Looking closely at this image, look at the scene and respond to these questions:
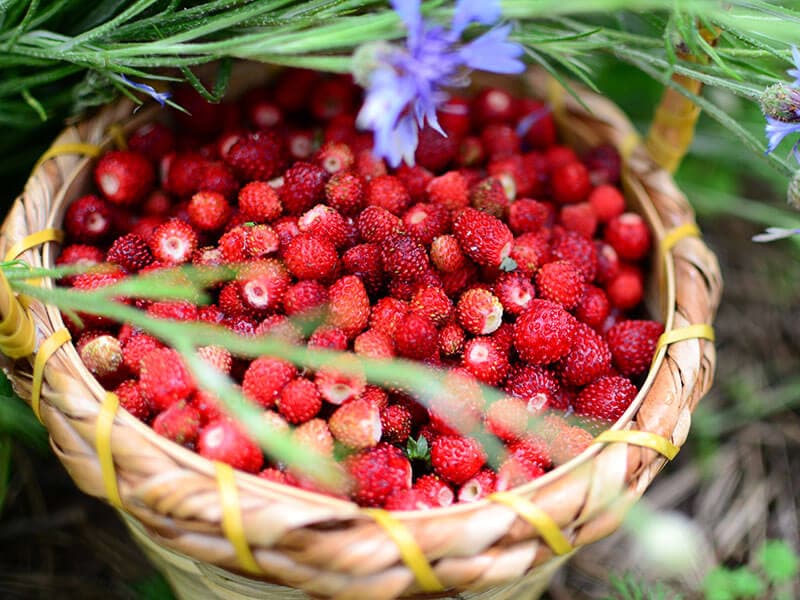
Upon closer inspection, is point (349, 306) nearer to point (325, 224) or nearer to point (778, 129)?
point (325, 224)

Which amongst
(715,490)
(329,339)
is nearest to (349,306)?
(329,339)

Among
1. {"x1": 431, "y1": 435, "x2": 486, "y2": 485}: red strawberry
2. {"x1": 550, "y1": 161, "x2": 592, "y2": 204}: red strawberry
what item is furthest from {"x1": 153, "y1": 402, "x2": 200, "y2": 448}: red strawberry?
{"x1": 550, "y1": 161, "x2": 592, "y2": 204}: red strawberry

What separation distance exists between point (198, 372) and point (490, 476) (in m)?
0.31

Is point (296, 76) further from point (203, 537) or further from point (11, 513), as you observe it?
point (11, 513)

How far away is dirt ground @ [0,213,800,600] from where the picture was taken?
1052mm

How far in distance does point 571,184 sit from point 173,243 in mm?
486

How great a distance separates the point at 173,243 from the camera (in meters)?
0.79

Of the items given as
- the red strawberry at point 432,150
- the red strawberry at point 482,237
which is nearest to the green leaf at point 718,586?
the red strawberry at point 482,237

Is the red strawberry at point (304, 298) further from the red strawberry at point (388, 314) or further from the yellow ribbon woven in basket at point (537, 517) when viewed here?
the yellow ribbon woven in basket at point (537, 517)

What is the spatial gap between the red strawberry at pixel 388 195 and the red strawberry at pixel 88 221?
0.29 metres

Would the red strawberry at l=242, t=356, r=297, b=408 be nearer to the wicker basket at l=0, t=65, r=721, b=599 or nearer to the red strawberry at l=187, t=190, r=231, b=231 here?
the wicker basket at l=0, t=65, r=721, b=599

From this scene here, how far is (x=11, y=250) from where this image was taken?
75cm

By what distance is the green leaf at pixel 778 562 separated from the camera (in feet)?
3.21

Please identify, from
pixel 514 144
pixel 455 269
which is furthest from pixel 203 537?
pixel 514 144
